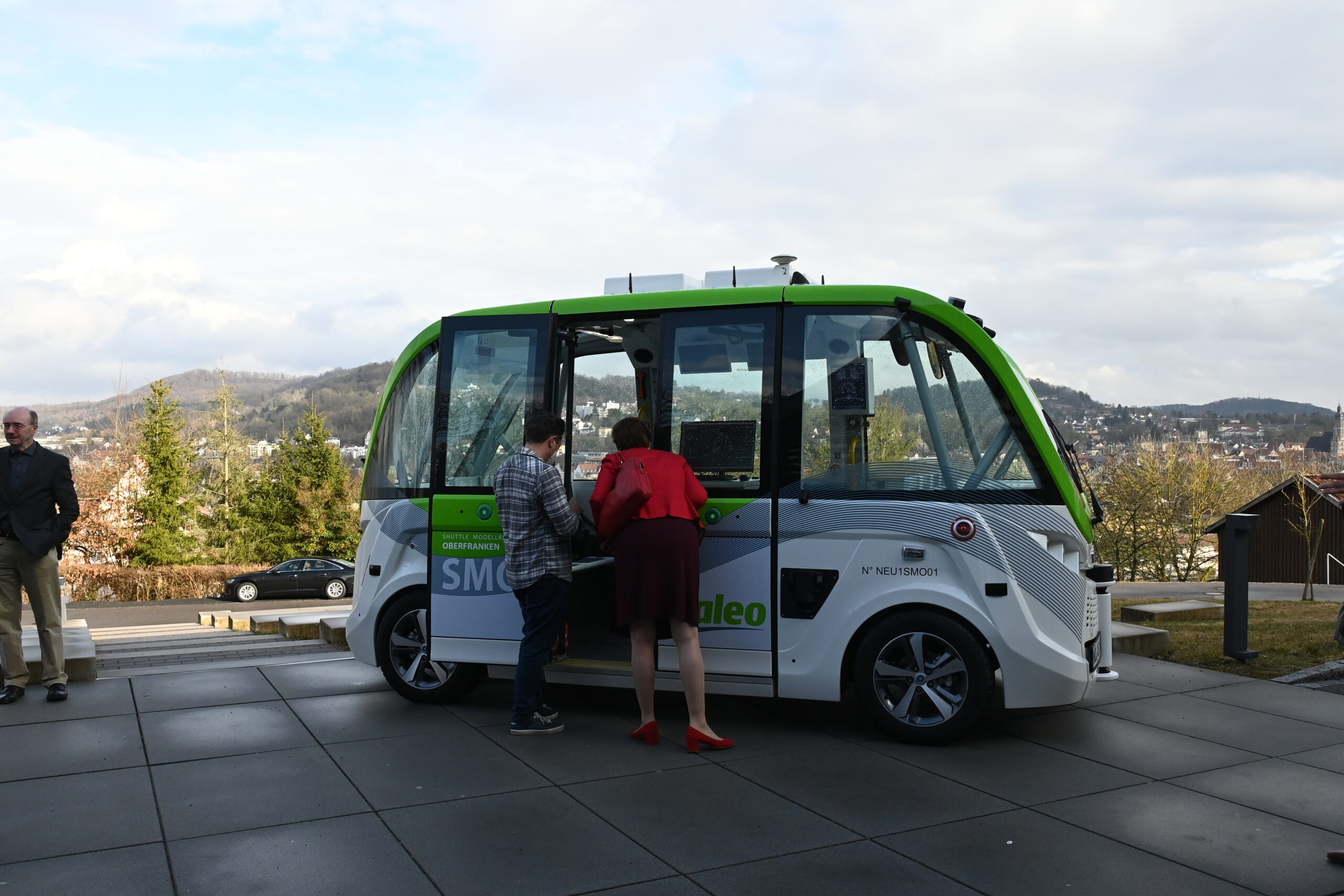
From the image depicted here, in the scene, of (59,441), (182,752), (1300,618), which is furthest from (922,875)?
(59,441)

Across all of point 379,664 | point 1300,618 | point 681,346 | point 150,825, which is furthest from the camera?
point 1300,618

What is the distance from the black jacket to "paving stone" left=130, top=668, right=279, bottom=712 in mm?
1217

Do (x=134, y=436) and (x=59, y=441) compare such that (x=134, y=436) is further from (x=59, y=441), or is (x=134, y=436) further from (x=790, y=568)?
(x=790, y=568)

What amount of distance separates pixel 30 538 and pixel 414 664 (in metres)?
2.69

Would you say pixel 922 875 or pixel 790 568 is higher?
pixel 790 568

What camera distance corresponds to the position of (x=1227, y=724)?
6629 millimetres

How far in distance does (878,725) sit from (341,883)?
321cm

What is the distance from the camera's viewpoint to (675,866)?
4.23 m

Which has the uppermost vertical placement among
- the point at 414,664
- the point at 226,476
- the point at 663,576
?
the point at 663,576

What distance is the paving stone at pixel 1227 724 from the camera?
6168 millimetres

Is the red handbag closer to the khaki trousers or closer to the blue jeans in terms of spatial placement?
the blue jeans

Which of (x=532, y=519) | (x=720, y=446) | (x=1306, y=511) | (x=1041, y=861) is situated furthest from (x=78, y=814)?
(x=1306, y=511)

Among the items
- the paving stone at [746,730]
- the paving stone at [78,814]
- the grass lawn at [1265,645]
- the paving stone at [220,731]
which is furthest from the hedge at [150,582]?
the paving stone at [78,814]

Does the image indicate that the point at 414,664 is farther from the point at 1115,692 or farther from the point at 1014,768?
the point at 1115,692
